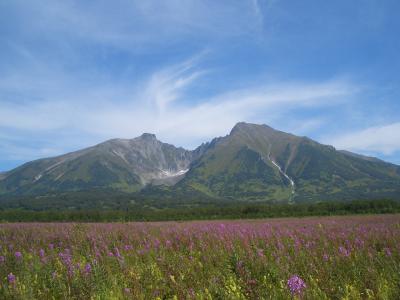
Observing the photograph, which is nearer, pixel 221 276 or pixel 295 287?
pixel 295 287

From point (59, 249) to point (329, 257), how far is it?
776 cm

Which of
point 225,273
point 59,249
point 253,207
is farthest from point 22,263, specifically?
point 253,207

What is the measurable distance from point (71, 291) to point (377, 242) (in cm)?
749

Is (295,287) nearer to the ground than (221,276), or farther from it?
farther from it

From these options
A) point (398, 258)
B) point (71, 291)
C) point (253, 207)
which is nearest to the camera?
point (71, 291)

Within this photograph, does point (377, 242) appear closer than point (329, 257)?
No

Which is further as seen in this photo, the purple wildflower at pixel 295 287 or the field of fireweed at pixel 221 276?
the field of fireweed at pixel 221 276

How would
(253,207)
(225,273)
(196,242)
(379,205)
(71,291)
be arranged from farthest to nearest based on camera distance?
1. (253,207)
2. (379,205)
3. (196,242)
4. (225,273)
5. (71,291)

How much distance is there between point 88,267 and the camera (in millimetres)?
6125

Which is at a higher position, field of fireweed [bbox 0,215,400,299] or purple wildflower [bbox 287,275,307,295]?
purple wildflower [bbox 287,275,307,295]

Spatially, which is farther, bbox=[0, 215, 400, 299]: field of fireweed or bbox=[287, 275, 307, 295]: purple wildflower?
bbox=[0, 215, 400, 299]: field of fireweed

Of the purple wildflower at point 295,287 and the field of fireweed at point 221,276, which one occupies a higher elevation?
the purple wildflower at point 295,287

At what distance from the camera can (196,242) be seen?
10.0 m

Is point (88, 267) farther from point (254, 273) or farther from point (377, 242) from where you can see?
point (377, 242)
